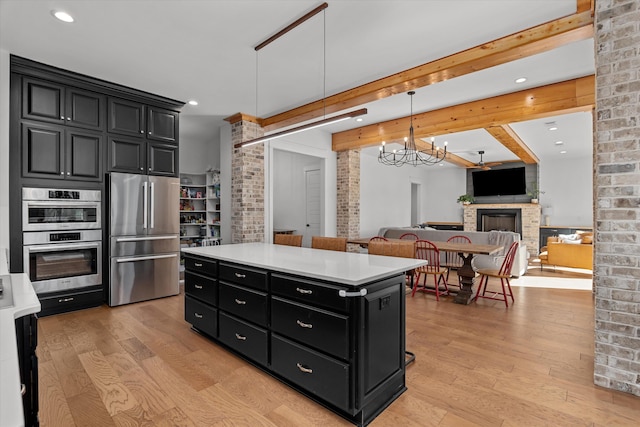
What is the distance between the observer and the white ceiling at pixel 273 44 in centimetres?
264

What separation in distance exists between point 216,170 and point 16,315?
19.8ft

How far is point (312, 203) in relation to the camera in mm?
7645

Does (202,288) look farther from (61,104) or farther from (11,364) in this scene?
Result: (61,104)

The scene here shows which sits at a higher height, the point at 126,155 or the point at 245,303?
the point at 126,155

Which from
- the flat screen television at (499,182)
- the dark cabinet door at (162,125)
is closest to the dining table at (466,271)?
the dark cabinet door at (162,125)

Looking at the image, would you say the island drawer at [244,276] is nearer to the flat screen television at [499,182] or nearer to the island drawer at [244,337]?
the island drawer at [244,337]

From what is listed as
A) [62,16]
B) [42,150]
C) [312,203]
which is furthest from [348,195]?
[62,16]

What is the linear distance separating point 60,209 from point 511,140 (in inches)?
300

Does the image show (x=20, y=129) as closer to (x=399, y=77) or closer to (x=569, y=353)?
(x=399, y=77)

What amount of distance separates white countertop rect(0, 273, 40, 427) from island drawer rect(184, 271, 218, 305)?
1.55 m

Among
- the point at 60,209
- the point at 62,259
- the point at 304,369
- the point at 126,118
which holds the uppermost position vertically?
the point at 126,118

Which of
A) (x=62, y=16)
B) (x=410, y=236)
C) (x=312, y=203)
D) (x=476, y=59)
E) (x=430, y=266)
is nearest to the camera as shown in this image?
(x=62, y=16)

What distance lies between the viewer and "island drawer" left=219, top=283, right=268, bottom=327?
2.43 meters

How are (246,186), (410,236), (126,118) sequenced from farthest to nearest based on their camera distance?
(410,236), (246,186), (126,118)
